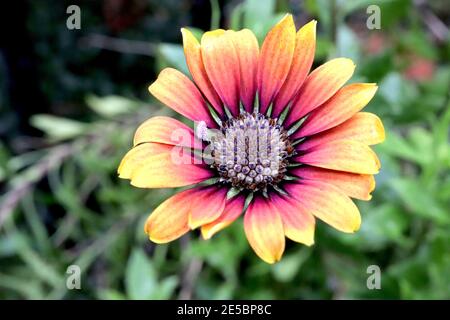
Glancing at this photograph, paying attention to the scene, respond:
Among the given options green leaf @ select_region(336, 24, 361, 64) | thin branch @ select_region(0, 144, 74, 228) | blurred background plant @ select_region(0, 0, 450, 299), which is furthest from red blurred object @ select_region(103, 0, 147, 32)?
green leaf @ select_region(336, 24, 361, 64)

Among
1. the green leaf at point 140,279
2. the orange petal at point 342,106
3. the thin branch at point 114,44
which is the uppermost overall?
the thin branch at point 114,44

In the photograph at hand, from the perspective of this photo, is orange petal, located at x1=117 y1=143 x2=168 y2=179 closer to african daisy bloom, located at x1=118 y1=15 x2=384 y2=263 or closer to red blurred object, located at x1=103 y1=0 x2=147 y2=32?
african daisy bloom, located at x1=118 y1=15 x2=384 y2=263

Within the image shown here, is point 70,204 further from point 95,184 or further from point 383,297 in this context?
point 383,297

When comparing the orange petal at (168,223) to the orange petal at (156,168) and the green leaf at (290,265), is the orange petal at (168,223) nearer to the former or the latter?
the orange petal at (156,168)

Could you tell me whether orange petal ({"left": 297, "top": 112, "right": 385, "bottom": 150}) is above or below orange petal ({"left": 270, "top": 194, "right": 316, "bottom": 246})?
above

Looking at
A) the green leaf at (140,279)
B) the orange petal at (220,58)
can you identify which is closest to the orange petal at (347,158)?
the orange petal at (220,58)
